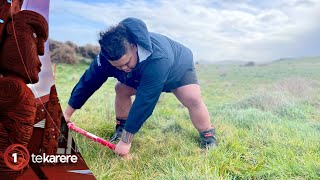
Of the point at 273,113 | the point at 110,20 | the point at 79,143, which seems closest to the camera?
the point at 110,20

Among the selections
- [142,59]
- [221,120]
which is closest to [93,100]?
[142,59]

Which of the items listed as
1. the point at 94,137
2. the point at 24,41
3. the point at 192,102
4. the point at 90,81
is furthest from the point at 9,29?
the point at 192,102

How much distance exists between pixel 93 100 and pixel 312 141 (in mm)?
794

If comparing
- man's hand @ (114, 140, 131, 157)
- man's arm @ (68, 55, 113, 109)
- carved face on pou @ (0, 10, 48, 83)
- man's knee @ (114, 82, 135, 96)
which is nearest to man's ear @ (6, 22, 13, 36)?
carved face on pou @ (0, 10, 48, 83)

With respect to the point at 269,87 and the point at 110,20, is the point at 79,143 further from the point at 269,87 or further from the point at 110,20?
the point at 269,87

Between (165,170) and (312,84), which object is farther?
(165,170)

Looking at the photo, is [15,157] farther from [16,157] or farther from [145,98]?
[145,98]

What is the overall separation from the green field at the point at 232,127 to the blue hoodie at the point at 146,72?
1.5 inches

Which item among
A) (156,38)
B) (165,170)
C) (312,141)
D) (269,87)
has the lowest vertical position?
(165,170)

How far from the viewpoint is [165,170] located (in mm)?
→ 2037

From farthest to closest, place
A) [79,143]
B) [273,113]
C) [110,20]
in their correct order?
[79,143]
[273,113]
[110,20]

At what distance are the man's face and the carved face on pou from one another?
10.1 inches

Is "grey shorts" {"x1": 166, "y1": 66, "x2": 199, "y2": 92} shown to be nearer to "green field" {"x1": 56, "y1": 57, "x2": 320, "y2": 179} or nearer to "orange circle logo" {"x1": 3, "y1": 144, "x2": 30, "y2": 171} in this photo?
"green field" {"x1": 56, "y1": 57, "x2": 320, "y2": 179}

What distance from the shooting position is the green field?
1932mm
